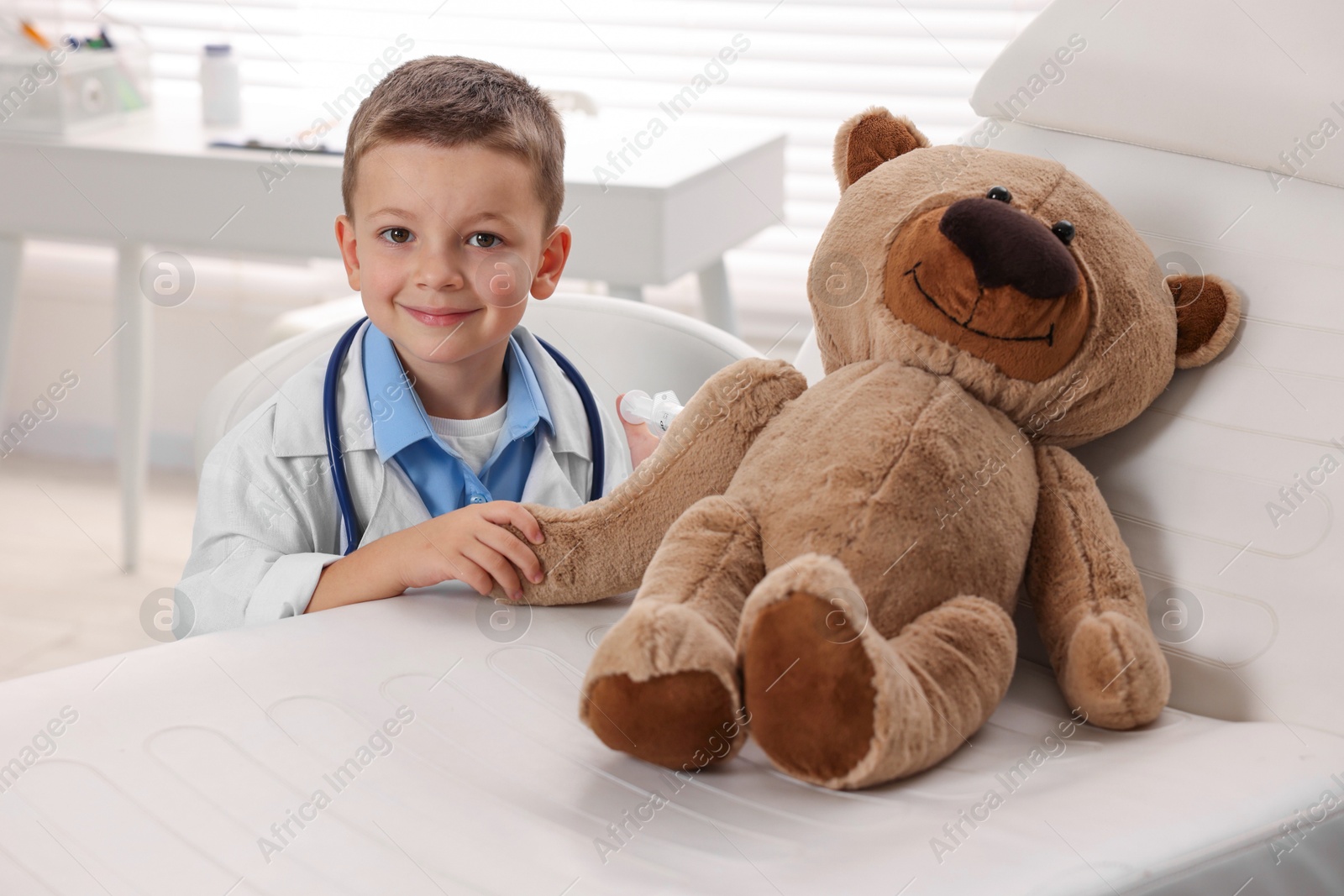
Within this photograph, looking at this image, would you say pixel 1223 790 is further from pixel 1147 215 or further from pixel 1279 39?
A: pixel 1279 39

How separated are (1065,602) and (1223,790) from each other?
0.13 meters

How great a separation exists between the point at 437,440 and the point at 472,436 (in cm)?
9

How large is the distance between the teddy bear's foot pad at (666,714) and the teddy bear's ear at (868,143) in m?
0.37

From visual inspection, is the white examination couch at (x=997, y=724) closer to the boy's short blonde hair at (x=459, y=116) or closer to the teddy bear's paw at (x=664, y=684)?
the teddy bear's paw at (x=664, y=684)

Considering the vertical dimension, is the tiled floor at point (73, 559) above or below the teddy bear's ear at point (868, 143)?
below

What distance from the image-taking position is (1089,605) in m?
0.63

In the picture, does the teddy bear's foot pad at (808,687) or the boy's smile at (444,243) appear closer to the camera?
the teddy bear's foot pad at (808,687)


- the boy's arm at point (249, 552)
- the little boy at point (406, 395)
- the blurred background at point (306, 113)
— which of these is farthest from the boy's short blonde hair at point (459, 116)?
the blurred background at point (306, 113)

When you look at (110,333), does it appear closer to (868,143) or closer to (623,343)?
(623,343)

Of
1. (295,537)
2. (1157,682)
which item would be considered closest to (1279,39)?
(1157,682)

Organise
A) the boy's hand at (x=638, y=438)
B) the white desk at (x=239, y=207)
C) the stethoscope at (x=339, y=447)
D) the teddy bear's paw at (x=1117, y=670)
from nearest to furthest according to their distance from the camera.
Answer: the teddy bear's paw at (x=1117, y=670) → the stethoscope at (x=339, y=447) → the boy's hand at (x=638, y=438) → the white desk at (x=239, y=207)

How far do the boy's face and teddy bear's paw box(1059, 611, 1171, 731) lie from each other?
467 mm

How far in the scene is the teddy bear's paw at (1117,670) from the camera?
600 mm

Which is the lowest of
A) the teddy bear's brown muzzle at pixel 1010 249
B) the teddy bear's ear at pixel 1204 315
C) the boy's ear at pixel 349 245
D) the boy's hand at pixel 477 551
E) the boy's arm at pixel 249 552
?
the boy's arm at pixel 249 552
